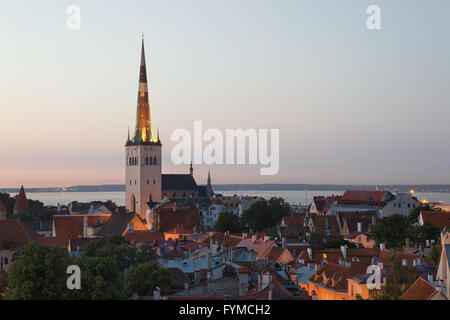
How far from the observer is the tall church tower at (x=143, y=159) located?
134 metres

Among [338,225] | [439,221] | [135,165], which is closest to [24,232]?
[338,225]

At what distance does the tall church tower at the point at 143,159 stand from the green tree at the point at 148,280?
102 meters

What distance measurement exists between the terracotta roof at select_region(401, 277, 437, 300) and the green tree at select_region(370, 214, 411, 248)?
31.9 m

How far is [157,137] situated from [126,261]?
94948 mm

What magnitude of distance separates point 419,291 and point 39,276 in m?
13.7

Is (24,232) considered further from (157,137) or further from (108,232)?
(157,137)

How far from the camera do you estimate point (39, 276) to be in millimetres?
27516

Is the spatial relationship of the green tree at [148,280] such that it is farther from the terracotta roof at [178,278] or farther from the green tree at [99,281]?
the terracotta roof at [178,278]

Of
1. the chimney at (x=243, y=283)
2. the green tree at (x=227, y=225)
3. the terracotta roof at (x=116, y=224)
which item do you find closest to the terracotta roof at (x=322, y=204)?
the green tree at (x=227, y=225)

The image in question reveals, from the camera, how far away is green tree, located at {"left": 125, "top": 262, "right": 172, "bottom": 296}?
3017 cm

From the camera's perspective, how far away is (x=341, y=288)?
1239 inches

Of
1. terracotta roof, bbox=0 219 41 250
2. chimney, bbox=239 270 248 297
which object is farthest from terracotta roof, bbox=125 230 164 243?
chimney, bbox=239 270 248 297

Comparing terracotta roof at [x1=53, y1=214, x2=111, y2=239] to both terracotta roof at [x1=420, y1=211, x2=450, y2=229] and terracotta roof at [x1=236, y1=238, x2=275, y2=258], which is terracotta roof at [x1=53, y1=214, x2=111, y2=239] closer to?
terracotta roof at [x1=236, y1=238, x2=275, y2=258]

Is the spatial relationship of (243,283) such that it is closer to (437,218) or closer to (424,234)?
(424,234)
